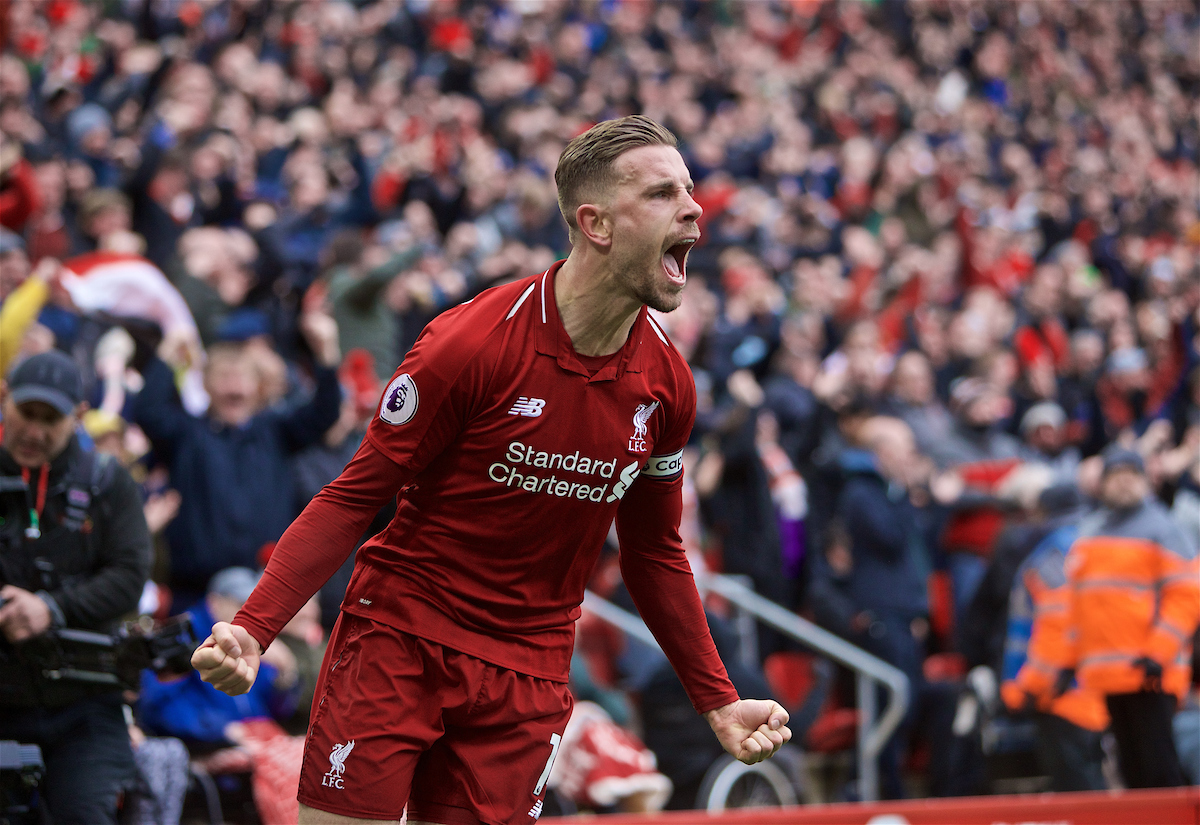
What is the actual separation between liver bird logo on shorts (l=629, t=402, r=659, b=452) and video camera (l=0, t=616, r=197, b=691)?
185 centimetres

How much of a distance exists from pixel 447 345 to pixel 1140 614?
5471mm

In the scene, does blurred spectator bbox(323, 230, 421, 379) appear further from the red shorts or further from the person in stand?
the red shorts

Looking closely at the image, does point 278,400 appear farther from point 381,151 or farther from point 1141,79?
point 1141,79

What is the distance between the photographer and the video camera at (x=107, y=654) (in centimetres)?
424

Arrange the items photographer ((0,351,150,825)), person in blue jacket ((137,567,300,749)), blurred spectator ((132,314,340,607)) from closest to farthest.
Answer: photographer ((0,351,150,825)) < person in blue jacket ((137,567,300,749)) < blurred spectator ((132,314,340,607))

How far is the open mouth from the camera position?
3.04 m

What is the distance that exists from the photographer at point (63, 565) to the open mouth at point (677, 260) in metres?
2.32

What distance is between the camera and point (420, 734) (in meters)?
2.99

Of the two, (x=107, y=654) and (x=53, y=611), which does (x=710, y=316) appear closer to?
(x=107, y=654)

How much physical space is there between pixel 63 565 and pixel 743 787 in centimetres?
428

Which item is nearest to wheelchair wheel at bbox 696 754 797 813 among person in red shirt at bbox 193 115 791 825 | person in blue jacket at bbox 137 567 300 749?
person in blue jacket at bbox 137 567 300 749

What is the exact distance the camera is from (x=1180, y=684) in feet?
23.7

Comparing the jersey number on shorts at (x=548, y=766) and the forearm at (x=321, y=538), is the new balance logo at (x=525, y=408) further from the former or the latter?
the jersey number on shorts at (x=548, y=766)

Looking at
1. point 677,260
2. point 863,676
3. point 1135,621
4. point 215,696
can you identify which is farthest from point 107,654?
point 1135,621
